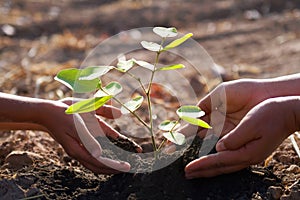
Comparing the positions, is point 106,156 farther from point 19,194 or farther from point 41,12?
point 41,12

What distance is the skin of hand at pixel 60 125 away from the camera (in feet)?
6.29

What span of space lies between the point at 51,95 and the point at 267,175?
1598 millimetres

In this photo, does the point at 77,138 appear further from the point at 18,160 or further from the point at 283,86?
the point at 283,86

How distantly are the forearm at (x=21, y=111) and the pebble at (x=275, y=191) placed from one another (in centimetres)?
78

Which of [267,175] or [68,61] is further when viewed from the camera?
[68,61]

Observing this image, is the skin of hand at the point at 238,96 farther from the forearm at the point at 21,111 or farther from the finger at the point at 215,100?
the forearm at the point at 21,111

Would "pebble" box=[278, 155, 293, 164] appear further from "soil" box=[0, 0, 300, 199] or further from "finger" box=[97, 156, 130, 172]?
"finger" box=[97, 156, 130, 172]

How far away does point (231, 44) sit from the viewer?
4699mm

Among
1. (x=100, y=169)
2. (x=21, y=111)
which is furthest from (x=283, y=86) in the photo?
(x=21, y=111)

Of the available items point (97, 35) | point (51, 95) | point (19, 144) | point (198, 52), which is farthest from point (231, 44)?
point (19, 144)

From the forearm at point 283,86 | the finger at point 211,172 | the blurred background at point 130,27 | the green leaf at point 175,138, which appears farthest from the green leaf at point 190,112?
the blurred background at point 130,27

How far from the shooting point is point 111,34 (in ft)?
16.7

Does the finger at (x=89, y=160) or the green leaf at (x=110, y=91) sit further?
the finger at (x=89, y=160)

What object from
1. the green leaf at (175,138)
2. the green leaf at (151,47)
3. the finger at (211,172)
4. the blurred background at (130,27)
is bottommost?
the blurred background at (130,27)
